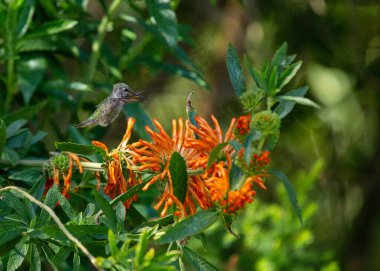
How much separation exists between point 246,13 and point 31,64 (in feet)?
4.01

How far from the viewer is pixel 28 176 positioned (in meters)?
1.19

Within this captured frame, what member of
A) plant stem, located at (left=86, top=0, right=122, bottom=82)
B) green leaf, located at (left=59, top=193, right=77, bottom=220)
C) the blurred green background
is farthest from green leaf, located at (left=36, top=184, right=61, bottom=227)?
the blurred green background

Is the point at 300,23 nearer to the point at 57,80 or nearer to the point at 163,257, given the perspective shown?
the point at 57,80

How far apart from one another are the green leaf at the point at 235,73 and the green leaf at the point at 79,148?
0.69ft

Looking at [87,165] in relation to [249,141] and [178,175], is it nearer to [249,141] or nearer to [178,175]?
[178,175]

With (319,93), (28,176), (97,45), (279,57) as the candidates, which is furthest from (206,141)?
(319,93)

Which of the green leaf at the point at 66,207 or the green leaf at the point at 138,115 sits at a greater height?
the green leaf at the point at 66,207

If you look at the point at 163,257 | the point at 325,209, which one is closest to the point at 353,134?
the point at 325,209

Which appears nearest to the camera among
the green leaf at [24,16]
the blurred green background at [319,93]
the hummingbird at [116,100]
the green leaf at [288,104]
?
the green leaf at [288,104]

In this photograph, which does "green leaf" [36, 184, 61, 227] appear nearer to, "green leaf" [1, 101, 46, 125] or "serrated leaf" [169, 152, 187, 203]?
"serrated leaf" [169, 152, 187, 203]

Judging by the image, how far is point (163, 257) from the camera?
2.75ft

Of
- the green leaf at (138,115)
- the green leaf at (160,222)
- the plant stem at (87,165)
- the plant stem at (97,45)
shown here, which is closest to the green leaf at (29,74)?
the plant stem at (97,45)

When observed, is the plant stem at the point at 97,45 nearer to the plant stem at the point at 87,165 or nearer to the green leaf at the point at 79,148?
the plant stem at the point at 87,165

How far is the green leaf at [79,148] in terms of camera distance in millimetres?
1038
